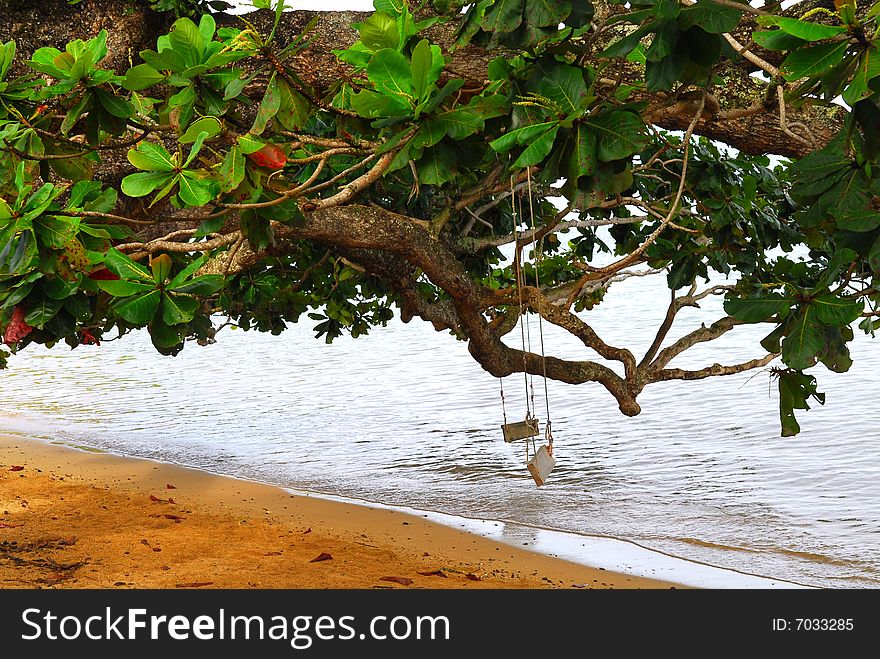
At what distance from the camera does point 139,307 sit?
3025mm

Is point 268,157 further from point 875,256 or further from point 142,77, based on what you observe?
point 875,256

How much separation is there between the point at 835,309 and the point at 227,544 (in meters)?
3.97

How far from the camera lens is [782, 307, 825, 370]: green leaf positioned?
→ 3082 mm

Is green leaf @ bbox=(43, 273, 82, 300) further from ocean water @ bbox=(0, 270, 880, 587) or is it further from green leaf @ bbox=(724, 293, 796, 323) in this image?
ocean water @ bbox=(0, 270, 880, 587)

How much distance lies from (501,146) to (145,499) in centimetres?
553

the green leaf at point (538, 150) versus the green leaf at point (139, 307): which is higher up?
the green leaf at point (538, 150)

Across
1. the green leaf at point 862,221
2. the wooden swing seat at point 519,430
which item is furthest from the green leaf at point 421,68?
the wooden swing seat at point 519,430

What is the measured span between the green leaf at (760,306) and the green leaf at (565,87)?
85 centimetres

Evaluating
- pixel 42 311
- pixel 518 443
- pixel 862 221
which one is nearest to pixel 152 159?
pixel 42 311

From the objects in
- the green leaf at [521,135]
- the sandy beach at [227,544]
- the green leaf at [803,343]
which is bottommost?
the sandy beach at [227,544]

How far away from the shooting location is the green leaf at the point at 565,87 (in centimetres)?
275

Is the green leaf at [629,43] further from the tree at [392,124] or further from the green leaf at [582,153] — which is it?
the green leaf at [582,153]

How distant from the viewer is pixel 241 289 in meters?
6.57

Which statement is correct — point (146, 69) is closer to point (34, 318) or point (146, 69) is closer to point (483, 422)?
point (34, 318)
